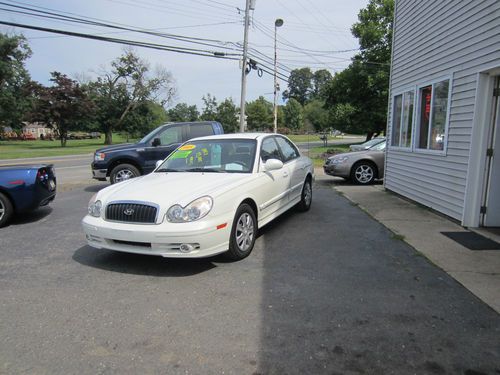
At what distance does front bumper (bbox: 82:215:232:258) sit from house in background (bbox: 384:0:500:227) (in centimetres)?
433

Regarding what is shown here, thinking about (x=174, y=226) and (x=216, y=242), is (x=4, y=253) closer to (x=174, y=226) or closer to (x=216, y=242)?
(x=174, y=226)

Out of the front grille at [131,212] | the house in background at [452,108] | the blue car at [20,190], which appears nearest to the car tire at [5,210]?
the blue car at [20,190]

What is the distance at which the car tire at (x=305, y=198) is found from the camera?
724 centimetres

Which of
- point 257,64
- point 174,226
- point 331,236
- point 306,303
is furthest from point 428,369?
point 257,64

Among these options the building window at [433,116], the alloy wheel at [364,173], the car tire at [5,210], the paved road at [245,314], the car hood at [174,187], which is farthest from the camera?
the alloy wheel at [364,173]

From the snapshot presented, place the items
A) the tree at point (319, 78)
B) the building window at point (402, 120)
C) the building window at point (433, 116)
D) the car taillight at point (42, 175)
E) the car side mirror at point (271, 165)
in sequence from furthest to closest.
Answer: the tree at point (319, 78), the building window at point (402, 120), the building window at point (433, 116), the car taillight at point (42, 175), the car side mirror at point (271, 165)

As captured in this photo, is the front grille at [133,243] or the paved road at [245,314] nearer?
the paved road at [245,314]

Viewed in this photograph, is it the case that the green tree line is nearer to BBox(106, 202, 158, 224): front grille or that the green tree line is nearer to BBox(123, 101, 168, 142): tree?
BBox(123, 101, 168, 142): tree

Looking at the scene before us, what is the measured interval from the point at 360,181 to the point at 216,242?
27.1ft

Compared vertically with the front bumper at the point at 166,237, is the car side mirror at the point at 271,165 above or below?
above

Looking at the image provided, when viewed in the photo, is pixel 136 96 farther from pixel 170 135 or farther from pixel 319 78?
pixel 319 78

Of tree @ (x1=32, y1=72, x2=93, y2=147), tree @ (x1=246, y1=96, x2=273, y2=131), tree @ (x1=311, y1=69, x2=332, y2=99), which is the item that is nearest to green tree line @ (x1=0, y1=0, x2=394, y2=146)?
tree @ (x1=32, y1=72, x2=93, y2=147)

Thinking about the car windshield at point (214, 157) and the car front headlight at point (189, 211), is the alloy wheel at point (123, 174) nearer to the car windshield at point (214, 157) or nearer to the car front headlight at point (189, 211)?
the car windshield at point (214, 157)

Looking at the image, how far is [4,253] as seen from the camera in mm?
5020
